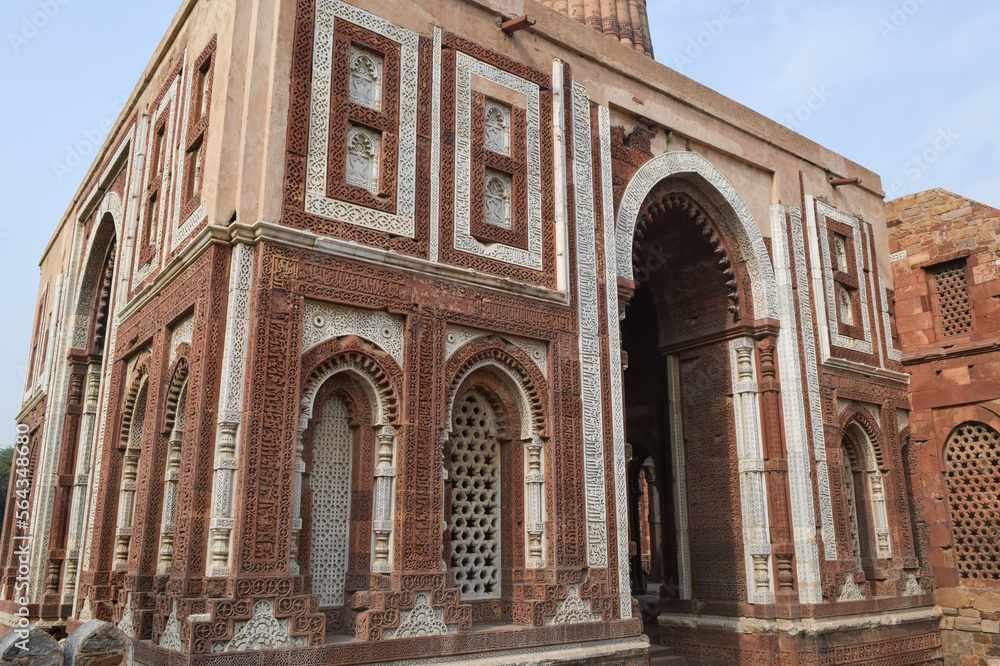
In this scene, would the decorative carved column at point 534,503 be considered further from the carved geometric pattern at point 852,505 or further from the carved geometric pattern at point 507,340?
the carved geometric pattern at point 852,505

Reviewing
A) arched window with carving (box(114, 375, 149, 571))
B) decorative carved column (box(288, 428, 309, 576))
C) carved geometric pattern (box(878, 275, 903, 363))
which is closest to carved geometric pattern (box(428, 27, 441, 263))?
decorative carved column (box(288, 428, 309, 576))

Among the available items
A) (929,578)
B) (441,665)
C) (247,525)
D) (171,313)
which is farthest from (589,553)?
(929,578)

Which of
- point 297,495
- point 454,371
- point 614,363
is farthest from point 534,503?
point 297,495

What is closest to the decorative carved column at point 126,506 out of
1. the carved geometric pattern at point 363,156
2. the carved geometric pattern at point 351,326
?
the carved geometric pattern at point 351,326

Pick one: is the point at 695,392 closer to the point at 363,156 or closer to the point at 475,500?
the point at 475,500

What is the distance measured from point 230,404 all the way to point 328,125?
251 centimetres

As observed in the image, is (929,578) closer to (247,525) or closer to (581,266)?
(581,266)

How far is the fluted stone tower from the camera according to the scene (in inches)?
713

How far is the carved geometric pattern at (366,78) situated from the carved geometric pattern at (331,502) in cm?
266

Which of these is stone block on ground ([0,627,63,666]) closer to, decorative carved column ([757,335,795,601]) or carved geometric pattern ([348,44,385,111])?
carved geometric pattern ([348,44,385,111])

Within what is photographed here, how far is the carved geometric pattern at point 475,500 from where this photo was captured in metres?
7.33

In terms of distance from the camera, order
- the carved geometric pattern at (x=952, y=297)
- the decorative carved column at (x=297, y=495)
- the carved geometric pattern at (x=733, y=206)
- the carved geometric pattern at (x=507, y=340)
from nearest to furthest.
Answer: the decorative carved column at (x=297, y=495) → the carved geometric pattern at (x=507, y=340) → the carved geometric pattern at (x=733, y=206) → the carved geometric pattern at (x=952, y=297)

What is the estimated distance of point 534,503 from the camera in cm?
753

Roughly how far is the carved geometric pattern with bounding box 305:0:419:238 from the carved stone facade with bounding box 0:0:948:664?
0.03m
